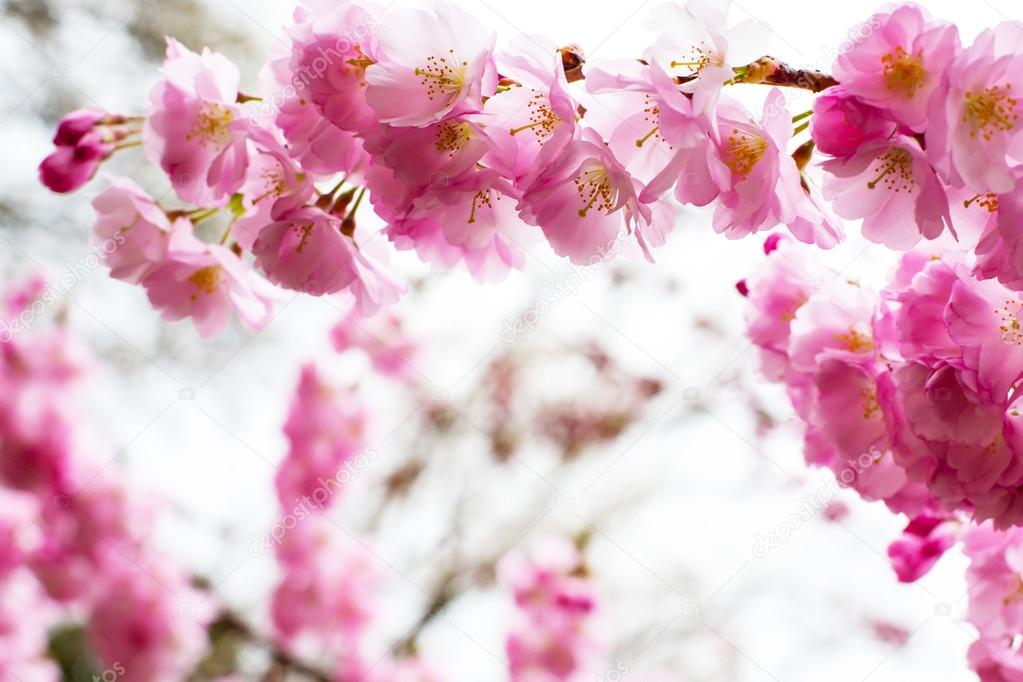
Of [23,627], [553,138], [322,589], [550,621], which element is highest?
[553,138]

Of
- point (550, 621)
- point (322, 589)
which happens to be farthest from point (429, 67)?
point (322, 589)

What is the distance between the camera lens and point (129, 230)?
2.37 feet

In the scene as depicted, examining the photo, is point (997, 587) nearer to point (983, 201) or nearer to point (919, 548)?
point (919, 548)

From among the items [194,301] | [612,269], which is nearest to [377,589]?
[612,269]

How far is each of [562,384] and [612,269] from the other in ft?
1.05

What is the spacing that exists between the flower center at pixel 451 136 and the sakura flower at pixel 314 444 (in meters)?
1.57

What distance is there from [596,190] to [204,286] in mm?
335

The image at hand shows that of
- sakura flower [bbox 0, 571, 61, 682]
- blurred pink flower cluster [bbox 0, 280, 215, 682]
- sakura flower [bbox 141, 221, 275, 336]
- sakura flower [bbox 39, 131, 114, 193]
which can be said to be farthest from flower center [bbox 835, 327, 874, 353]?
sakura flower [bbox 0, 571, 61, 682]

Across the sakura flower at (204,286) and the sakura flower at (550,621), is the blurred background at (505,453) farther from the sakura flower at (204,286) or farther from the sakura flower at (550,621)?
the sakura flower at (204,286)

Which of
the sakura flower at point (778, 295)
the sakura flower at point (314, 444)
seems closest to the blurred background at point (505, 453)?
the sakura flower at point (314, 444)

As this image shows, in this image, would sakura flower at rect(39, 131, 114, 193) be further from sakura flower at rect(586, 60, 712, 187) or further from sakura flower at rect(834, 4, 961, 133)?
sakura flower at rect(834, 4, 961, 133)

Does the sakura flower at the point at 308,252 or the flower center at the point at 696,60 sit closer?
the flower center at the point at 696,60

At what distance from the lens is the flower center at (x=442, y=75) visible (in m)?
0.54

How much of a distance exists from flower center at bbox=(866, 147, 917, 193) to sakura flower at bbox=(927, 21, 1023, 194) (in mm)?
27
